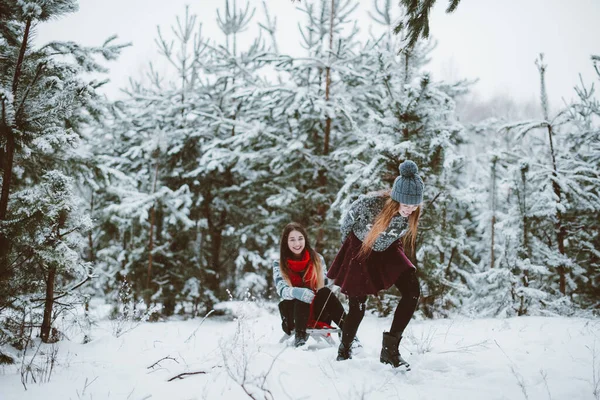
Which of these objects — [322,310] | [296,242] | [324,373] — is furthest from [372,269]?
[296,242]

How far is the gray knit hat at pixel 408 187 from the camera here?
2861 millimetres

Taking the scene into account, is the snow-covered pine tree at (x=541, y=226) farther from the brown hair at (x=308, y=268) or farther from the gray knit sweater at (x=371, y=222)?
the gray knit sweater at (x=371, y=222)

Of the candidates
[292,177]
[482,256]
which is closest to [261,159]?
[292,177]

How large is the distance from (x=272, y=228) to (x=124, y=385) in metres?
6.83

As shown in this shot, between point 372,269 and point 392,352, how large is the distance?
2.23 feet

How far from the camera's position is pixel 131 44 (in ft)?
14.5

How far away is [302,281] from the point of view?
14.0 ft

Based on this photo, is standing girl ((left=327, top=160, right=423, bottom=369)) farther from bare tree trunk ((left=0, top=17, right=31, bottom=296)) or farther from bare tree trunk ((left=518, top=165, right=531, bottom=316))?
bare tree trunk ((left=518, top=165, right=531, bottom=316))

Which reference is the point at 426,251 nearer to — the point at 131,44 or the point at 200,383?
the point at 200,383

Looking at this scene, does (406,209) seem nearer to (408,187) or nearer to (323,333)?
(408,187)

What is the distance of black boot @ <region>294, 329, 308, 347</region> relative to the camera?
147 inches

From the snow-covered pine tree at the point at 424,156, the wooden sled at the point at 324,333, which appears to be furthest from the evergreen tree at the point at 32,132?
the snow-covered pine tree at the point at 424,156

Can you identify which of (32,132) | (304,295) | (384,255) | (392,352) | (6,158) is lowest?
(392,352)

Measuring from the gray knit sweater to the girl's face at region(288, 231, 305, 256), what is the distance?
113 centimetres
